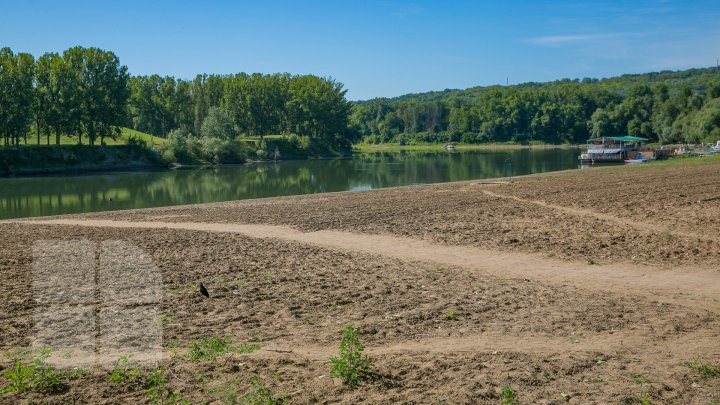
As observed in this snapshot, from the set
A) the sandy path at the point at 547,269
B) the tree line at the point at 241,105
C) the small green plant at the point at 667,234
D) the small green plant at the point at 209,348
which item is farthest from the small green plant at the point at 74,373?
the tree line at the point at 241,105

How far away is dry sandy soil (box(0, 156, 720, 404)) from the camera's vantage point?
354 inches

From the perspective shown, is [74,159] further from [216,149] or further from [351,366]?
[351,366]

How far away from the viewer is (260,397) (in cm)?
845

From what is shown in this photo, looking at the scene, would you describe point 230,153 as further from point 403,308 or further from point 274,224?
point 403,308

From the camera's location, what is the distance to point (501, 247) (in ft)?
65.9

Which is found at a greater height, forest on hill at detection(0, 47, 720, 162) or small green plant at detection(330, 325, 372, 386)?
forest on hill at detection(0, 47, 720, 162)

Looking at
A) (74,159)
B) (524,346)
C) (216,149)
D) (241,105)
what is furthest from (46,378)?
(241,105)

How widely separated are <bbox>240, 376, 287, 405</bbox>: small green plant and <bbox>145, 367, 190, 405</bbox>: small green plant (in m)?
0.77

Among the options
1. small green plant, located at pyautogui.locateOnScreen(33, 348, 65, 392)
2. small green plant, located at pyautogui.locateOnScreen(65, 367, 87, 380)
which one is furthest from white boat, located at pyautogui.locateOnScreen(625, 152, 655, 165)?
small green plant, located at pyautogui.locateOnScreen(33, 348, 65, 392)

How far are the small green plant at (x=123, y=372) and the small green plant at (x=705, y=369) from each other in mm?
7952

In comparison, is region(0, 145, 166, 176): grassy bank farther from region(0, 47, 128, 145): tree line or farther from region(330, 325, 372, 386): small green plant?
region(330, 325, 372, 386): small green plant

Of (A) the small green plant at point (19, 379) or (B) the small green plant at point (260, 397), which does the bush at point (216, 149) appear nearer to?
(A) the small green plant at point (19, 379)

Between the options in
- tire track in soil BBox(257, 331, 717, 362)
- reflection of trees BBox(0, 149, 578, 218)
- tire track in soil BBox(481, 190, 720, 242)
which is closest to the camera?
tire track in soil BBox(257, 331, 717, 362)

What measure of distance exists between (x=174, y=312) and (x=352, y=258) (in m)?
6.95
